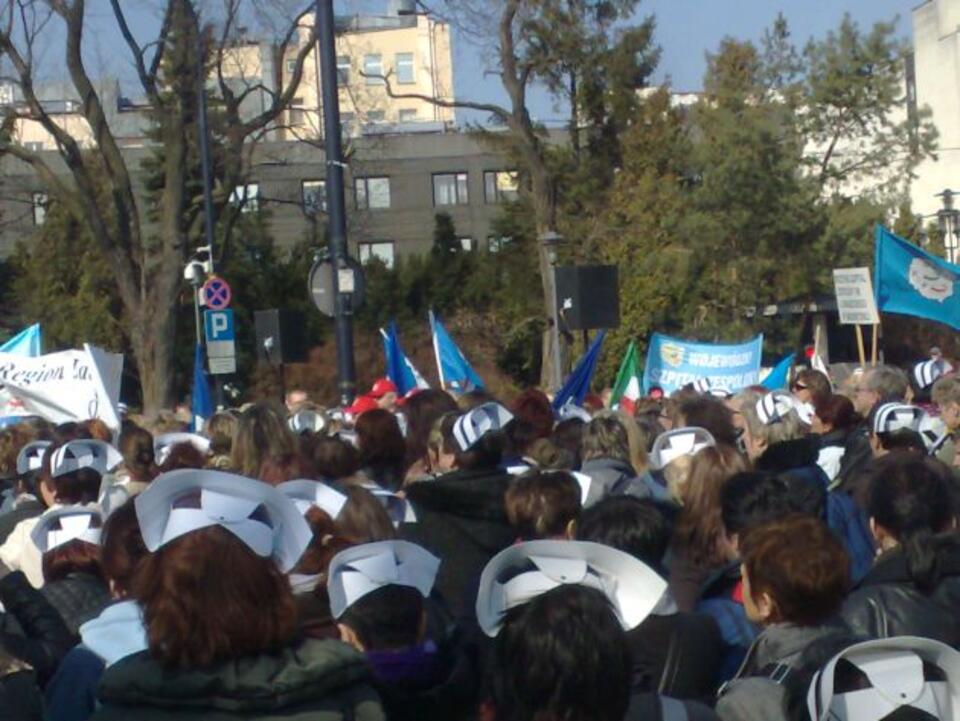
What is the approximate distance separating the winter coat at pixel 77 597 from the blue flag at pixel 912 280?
1146 centimetres

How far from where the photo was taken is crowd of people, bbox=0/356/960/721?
3426 millimetres

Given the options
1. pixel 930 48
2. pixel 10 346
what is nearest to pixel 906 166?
pixel 930 48

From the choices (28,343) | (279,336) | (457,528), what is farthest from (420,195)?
(457,528)

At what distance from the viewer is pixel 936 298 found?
1598cm

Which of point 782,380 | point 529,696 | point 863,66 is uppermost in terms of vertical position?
point 863,66

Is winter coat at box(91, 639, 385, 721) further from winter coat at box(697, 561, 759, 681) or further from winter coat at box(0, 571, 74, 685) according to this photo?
winter coat at box(697, 561, 759, 681)

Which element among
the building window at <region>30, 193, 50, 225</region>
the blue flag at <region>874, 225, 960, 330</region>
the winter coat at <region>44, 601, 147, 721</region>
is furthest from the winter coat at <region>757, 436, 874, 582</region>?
the building window at <region>30, 193, 50, 225</region>

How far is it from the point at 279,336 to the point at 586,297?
294cm

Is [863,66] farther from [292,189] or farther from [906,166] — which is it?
[292,189]

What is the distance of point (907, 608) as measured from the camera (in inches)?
197

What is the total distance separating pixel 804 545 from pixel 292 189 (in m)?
51.8

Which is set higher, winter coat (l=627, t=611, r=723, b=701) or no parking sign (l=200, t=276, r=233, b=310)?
no parking sign (l=200, t=276, r=233, b=310)

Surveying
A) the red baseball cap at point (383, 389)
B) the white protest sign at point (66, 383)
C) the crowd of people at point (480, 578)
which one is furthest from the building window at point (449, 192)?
the crowd of people at point (480, 578)

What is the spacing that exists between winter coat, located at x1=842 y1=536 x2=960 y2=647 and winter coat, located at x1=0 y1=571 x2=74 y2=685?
6.92 ft
